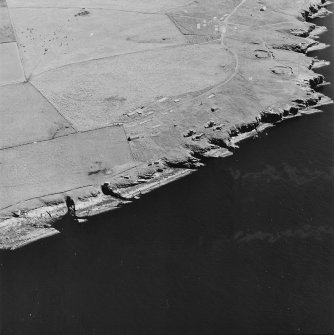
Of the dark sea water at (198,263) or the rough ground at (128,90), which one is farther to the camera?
the rough ground at (128,90)

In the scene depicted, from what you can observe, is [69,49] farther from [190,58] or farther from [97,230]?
[97,230]

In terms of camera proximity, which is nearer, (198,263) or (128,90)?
(198,263)

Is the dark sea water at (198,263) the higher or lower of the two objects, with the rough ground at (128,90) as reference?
lower

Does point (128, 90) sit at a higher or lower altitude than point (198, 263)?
higher

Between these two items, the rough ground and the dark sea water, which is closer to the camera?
the dark sea water

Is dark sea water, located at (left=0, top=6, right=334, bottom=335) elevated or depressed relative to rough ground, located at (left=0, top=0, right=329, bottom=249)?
depressed
